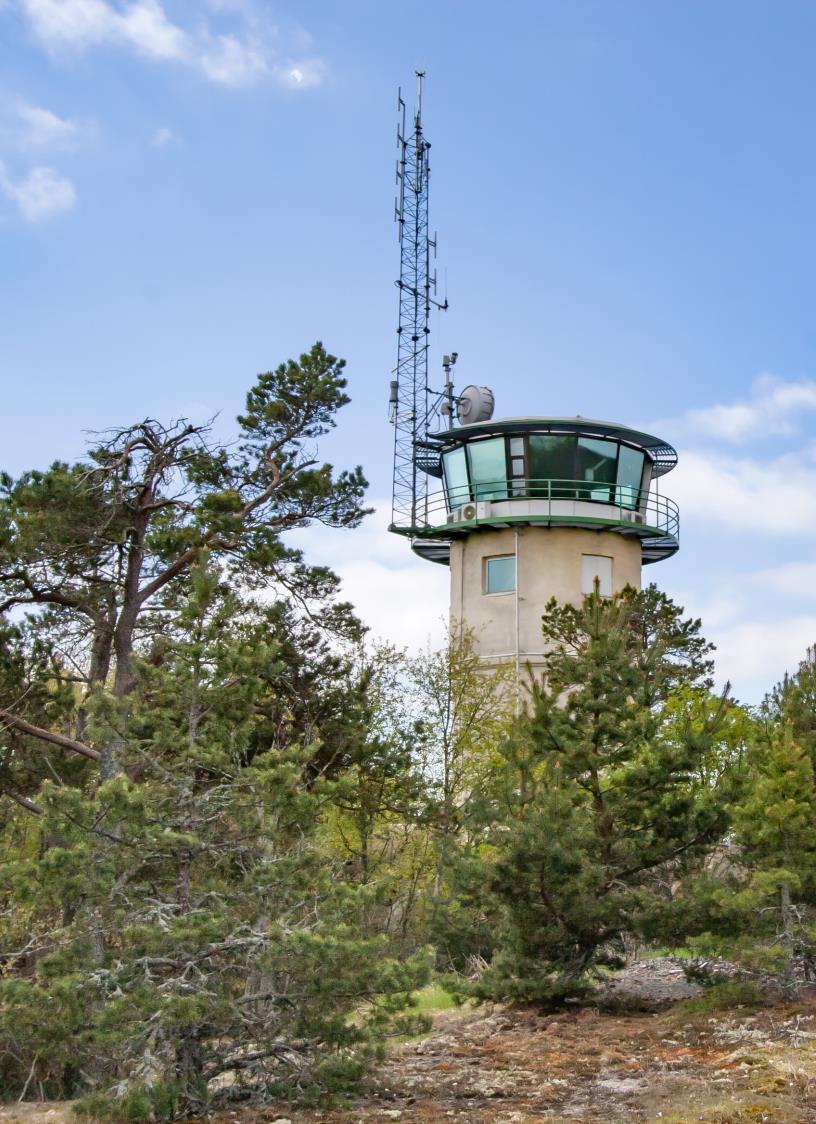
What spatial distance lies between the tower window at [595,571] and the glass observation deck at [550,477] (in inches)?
40.9

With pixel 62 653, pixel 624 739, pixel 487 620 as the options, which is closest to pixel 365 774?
pixel 62 653

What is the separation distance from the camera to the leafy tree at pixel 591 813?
1645cm

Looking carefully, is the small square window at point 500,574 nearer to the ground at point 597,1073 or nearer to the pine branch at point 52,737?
the ground at point 597,1073

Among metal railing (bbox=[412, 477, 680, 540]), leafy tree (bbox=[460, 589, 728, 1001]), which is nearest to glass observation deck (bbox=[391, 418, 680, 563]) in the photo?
metal railing (bbox=[412, 477, 680, 540])

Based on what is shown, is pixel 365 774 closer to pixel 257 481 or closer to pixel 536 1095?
pixel 257 481

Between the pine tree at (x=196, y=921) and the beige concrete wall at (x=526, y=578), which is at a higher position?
the beige concrete wall at (x=526, y=578)

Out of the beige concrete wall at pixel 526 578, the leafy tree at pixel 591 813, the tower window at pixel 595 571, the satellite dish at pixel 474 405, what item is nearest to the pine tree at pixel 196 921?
the leafy tree at pixel 591 813

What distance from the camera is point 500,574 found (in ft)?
133

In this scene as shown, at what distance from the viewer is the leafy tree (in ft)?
54.0

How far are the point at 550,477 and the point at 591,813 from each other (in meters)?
23.5

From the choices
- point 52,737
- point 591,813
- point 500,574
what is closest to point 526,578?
point 500,574

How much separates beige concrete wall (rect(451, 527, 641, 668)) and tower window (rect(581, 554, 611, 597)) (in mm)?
171

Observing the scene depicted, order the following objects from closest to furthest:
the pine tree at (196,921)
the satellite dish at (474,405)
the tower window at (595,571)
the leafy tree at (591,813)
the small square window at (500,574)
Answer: the pine tree at (196,921) < the leafy tree at (591,813) < the tower window at (595,571) < the small square window at (500,574) < the satellite dish at (474,405)

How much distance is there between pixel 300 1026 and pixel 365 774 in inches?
489
